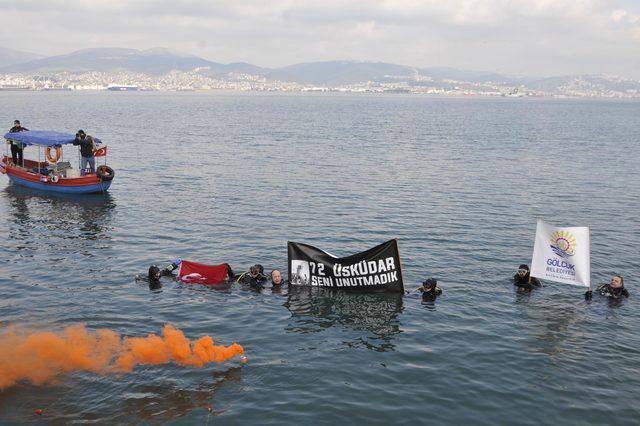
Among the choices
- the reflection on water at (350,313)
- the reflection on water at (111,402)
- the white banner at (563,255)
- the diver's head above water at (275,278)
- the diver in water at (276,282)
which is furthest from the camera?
the diver's head above water at (275,278)

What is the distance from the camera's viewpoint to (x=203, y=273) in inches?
1085

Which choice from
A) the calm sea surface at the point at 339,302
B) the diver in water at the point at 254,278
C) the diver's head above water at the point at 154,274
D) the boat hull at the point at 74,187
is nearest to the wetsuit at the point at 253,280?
the diver in water at the point at 254,278

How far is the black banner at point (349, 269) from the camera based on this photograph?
2466 cm

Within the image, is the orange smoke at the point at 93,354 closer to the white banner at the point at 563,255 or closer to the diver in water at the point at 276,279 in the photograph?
the diver in water at the point at 276,279

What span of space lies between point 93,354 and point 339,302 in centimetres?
1014

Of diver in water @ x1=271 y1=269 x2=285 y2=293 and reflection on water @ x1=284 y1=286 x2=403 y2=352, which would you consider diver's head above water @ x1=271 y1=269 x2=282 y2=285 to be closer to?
diver in water @ x1=271 y1=269 x2=285 y2=293

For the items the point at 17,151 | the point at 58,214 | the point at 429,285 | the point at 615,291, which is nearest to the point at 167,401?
the point at 429,285

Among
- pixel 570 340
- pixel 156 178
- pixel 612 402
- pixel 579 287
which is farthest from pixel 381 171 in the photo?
pixel 612 402

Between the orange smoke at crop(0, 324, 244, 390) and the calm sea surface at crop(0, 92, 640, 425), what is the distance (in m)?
0.47

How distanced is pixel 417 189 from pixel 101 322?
35.2 m

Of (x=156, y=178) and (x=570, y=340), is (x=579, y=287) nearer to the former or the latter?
(x=570, y=340)

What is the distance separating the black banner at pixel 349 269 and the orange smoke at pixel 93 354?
6.46m

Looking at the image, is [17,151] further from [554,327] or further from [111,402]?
[554,327]

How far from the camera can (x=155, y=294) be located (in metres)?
26.4
